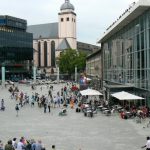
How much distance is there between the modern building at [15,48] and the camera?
494 feet

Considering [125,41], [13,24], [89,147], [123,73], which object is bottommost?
[89,147]

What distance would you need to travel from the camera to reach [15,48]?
156250 mm

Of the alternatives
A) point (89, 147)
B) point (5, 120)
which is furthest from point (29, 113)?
point (89, 147)

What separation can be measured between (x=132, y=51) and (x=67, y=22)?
475 ft

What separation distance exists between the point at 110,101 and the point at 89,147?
22.4m

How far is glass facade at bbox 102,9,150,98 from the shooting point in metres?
35.7

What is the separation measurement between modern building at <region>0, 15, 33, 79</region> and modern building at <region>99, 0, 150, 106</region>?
101 metres

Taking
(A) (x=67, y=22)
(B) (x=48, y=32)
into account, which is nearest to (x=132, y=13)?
(A) (x=67, y=22)


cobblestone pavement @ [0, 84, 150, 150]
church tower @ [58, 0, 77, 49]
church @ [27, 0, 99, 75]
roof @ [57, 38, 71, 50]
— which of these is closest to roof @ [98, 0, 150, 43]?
cobblestone pavement @ [0, 84, 150, 150]

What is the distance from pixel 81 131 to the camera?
27094 millimetres

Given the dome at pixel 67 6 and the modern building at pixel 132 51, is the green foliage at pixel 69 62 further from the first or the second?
the modern building at pixel 132 51

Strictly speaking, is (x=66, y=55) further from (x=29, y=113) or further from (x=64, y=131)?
(x=64, y=131)

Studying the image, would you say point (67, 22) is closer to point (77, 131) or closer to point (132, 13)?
point (132, 13)

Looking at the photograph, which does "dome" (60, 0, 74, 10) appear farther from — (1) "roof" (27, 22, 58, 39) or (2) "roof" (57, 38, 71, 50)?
(2) "roof" (57, 38, 71, 50)
